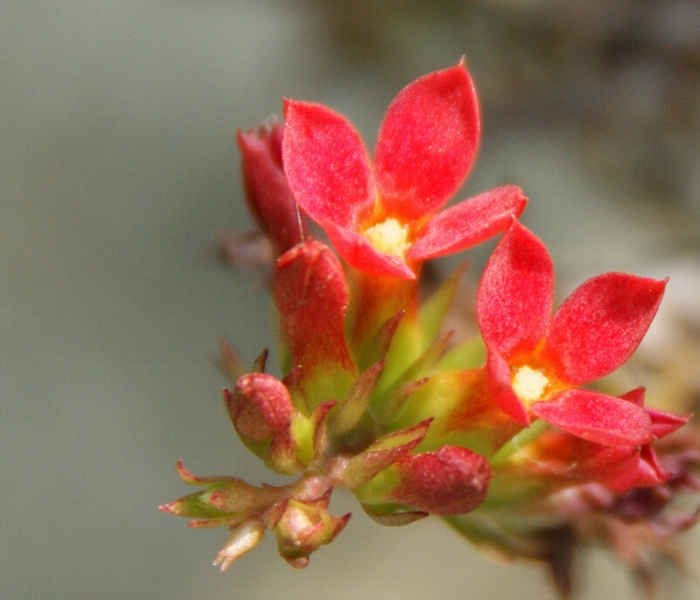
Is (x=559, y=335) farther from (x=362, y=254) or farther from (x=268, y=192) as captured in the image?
(x=268, y=192)

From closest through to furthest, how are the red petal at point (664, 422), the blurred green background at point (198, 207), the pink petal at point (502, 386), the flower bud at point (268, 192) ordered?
the pink petal at point (502, 386), the red petal at point (664, 422), the flower bud at point (268, 192), the blurred green background at point (198, 207)

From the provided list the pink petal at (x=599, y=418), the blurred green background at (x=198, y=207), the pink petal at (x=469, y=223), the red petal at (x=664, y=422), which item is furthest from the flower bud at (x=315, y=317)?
the blurred green background at (x=198, y=207)

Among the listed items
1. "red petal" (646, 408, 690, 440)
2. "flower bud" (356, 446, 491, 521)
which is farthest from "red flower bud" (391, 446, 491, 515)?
"red petal" (646, 408, 690, 440)

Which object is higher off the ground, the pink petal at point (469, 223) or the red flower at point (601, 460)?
the pink petal at point (469, 223)

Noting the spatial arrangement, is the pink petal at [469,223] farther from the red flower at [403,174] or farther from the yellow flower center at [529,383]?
the yellow flower center at [529,383]

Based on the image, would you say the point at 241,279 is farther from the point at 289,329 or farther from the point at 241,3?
the point at 289,329
